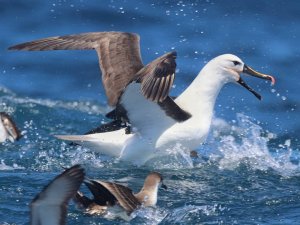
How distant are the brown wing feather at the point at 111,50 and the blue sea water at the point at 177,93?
74 centimetres

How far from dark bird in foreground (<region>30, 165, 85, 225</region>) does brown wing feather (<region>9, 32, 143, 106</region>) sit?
7.83ft

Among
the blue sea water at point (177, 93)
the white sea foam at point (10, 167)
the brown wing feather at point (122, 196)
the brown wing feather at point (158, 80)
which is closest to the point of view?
the brown wing feather at point (122, 196)

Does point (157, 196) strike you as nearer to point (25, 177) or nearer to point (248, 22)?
point (25, 177)

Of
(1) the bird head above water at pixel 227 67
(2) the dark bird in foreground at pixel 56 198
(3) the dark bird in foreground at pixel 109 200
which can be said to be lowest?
(3) the dark bird in foreground at pixel 109 200

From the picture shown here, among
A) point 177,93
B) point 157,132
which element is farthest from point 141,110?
point 177,93

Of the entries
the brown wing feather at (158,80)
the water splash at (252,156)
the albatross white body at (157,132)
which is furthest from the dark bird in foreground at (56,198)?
the water splash at (252,156)

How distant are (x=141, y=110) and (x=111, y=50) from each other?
0.76 m

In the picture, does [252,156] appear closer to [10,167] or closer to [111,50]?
[111,50]

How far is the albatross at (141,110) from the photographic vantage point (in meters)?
8.37

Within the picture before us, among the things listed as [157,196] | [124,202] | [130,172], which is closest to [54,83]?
[130,172]

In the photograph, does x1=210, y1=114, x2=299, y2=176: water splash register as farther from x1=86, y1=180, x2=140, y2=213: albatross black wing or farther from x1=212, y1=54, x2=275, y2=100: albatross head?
x1=86, y1=180, x2=140, y2=213: albatross black wing

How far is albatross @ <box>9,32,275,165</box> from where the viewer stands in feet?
27.5

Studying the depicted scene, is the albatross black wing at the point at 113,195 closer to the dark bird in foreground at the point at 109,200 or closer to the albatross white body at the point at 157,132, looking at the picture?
the dark bird in foreground at the point at 109,200

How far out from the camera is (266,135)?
1080cm
